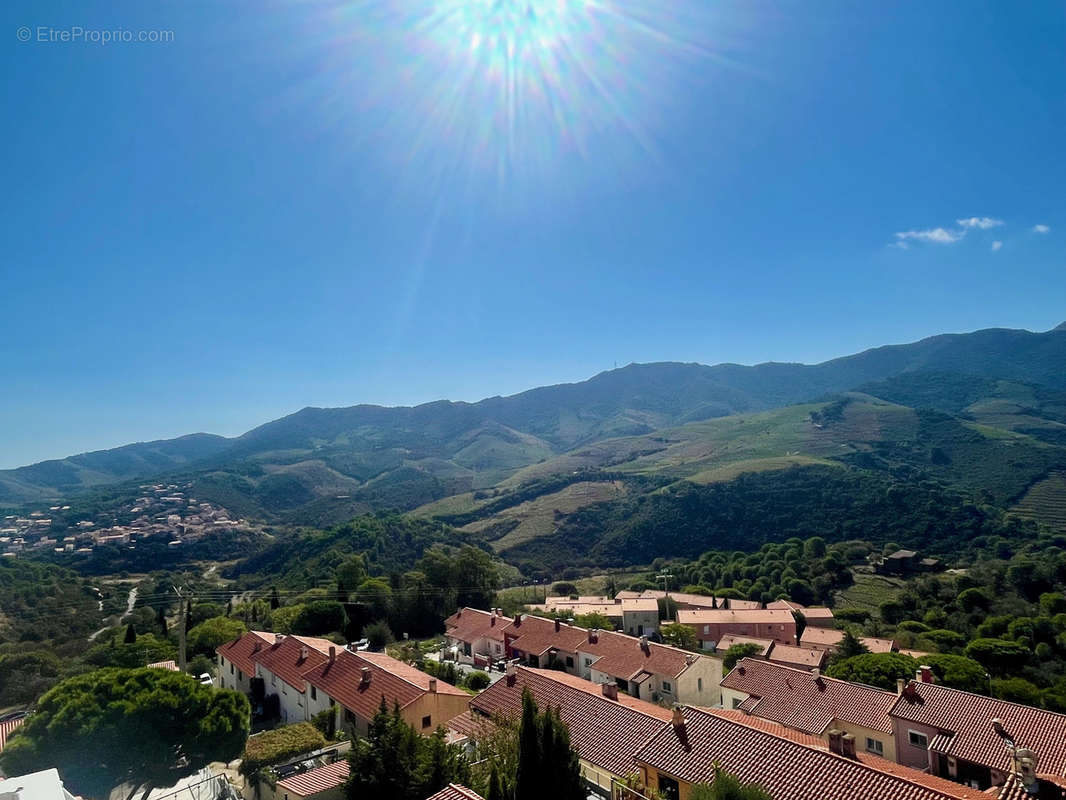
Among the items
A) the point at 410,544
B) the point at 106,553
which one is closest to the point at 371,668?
the point at 410,544

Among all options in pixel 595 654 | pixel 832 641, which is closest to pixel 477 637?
pixel 595 654

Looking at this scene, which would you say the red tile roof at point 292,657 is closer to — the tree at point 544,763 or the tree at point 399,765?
the tree at point 399,765

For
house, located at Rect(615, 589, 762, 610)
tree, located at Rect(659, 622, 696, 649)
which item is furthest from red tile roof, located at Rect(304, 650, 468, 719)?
house, located at Rect(615, 589, 762, 610)

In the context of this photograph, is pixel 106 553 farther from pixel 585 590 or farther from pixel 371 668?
pixel 371 668

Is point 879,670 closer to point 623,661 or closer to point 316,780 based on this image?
point 623,661

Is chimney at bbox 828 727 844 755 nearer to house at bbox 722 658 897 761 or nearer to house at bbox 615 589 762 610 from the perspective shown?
house at bbox 722 658 897 761
